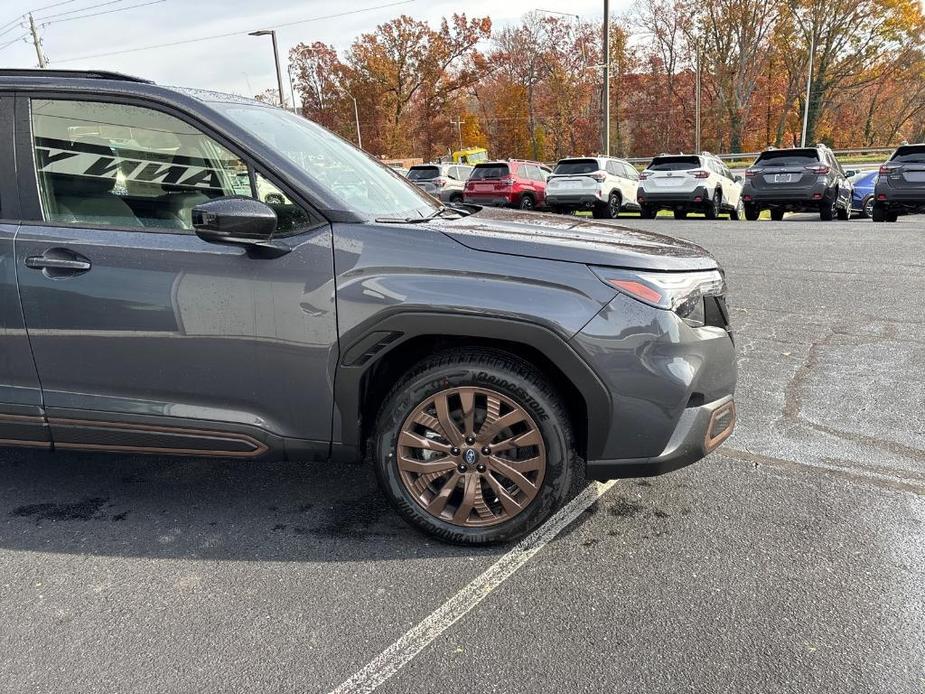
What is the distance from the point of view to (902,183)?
13453mm

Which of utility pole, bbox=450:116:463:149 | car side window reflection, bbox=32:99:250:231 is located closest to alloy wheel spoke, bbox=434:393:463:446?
car side window reflection, bbox=32:99:250:231

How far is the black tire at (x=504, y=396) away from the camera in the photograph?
8.76ft

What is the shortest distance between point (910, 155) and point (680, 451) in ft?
45.9

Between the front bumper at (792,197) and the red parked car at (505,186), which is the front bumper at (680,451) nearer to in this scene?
the front bumper at (792,197)

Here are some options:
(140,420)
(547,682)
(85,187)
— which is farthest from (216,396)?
(547,682)

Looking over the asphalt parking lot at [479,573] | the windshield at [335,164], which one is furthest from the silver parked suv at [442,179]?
the asphalt parking lot at [479,573]

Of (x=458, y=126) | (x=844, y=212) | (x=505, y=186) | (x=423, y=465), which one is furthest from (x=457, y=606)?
(x=458, y=126)

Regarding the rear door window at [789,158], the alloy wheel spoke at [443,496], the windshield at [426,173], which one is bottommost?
the alloy wheel spoke at [443,496]

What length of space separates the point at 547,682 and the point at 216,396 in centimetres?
166

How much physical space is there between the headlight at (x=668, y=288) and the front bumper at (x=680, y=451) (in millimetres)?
358

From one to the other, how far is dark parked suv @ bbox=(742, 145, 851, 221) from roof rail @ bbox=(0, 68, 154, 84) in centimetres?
1489

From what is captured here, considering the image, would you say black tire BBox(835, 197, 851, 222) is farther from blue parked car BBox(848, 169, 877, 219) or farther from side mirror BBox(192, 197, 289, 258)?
side mirror BBox(192, 197, 289, 258)

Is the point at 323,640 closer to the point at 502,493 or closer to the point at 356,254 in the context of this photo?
the point at 502,493

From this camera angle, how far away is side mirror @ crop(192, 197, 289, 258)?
8.43ft
